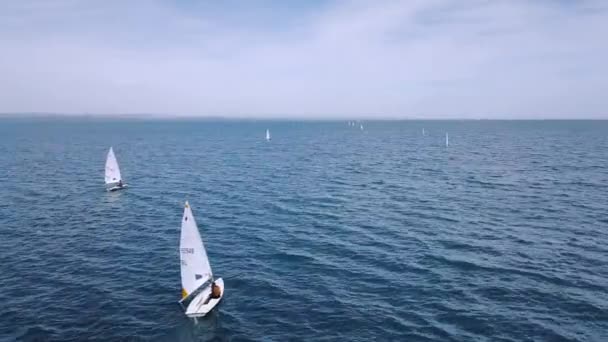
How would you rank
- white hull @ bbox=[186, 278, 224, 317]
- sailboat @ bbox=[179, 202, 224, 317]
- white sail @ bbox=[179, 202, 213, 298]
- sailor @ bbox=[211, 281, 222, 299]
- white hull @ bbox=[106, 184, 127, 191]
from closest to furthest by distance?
white hull @ bbox=[186, 278, 224, 317]
sailboat @ bbox=[179, 202, 224, 317]
sailor @ bbox=[211, 281, 222, 299]
white sail @ bbox=[179, 202, 213, 298]
white hull @ bbox=[106, 184, 127, 191]

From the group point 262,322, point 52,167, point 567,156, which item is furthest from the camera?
point 567,156

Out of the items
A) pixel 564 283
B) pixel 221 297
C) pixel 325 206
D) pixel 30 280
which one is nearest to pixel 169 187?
pixel 325 206

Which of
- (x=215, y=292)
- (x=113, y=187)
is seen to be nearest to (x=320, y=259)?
(x=215, y=292)

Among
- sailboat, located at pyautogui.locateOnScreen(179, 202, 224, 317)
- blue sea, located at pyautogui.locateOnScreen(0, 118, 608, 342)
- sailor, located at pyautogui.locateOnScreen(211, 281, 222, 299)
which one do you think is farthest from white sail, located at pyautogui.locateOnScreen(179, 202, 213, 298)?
blue sea, located at pyautogui.locateOnScreen(0, 118, 608, 342)

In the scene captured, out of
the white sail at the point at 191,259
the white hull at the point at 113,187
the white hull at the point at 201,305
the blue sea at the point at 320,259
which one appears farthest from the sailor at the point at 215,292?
the white hull at the point at 113,187

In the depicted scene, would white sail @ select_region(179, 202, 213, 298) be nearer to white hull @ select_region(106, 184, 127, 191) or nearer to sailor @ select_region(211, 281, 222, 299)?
sailor @ select_region(211, 281, 222, 299)

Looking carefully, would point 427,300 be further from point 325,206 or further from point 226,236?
point 325,206
